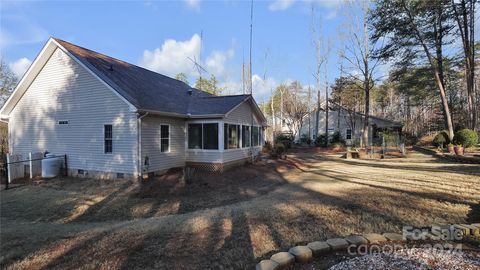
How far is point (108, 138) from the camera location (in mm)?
11211

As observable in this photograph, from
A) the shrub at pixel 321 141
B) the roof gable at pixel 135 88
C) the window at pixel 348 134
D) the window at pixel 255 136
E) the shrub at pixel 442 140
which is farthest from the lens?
the window at pixel 348 134

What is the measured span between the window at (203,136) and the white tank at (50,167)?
19.4 ft

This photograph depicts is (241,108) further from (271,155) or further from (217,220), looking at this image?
(217,220)

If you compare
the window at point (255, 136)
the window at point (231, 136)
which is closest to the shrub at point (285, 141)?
the window at point (255, 136)

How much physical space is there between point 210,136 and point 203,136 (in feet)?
1.30

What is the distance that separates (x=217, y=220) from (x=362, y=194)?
13.8ft

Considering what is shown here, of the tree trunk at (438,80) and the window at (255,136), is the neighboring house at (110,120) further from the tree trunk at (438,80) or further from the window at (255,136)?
the tree trunk at (438,80)

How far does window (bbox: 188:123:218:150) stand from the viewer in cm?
1288

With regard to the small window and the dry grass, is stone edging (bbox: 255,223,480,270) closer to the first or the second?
the dry grass

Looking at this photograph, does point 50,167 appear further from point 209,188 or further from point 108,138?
point 209,188

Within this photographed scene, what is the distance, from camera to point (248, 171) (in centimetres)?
1277

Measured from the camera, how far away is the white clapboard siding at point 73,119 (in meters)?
10.9

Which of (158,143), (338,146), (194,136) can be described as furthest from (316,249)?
(338,146)

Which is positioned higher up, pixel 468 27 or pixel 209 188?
pixel 468 27
